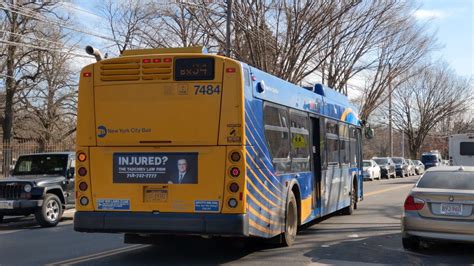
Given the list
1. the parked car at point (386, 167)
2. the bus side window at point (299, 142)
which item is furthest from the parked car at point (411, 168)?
the bus side window at point (299, 142)

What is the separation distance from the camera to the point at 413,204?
9.25 metres

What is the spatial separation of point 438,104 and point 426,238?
63953mm

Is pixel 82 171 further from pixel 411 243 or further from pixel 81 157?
pixel 411 243

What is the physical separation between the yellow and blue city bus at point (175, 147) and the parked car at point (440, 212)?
2387mm

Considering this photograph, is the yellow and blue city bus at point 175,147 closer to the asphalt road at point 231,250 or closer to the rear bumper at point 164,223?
the rear bumper at point 164,223

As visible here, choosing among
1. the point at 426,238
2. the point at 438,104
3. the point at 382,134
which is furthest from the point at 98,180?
the point at 382,134

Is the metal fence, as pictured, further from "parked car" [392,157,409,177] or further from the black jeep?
"parked car" [392,157,409,177]

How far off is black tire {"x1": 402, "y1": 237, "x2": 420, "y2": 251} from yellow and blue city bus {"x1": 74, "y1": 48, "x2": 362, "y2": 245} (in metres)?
2.46

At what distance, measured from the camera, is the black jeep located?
13.3m

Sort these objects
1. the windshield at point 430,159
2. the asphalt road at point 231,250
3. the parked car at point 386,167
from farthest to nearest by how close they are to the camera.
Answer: the windshield at point 430,159
the parked car at point 386,167
the asphalt road at point 231,250

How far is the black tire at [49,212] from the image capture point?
13391mm

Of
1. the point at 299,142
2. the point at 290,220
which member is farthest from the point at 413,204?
the point at 299,142

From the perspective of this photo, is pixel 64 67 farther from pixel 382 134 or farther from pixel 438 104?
pixel 382 134

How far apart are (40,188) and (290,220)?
6748 mm
